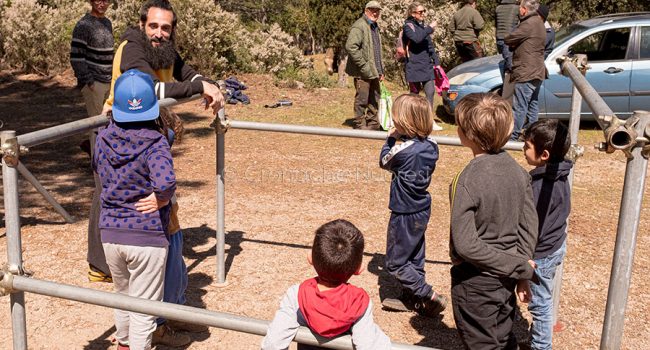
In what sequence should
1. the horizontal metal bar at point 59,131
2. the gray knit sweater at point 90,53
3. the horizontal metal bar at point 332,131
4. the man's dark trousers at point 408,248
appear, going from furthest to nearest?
the gray knit sweater at point 90,53, the man's dark trousers at point 408,248, the horizontal metal bar at point 332,131, the horizontal metal bar at point 59,131

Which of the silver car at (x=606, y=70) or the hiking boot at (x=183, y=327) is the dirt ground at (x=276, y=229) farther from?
the silver car at (x=606, y=70)

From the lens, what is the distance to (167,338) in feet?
12.7

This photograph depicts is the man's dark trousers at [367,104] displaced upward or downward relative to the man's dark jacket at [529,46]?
downward

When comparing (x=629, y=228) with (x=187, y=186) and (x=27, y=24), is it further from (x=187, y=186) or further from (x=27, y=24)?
(x=27, y=24)

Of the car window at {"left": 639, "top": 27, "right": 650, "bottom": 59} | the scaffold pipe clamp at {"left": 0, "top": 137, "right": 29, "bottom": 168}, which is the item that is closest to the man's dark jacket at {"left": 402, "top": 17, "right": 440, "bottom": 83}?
the car window at {"left": 639, "top": 27, "right": 650, "bottom": 59}

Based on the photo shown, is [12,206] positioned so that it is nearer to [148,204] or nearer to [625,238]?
[148,204]

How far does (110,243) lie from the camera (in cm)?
317

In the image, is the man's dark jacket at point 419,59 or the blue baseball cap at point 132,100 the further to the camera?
the man's dark jacket at point 419,59

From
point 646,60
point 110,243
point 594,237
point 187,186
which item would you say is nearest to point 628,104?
point 646,60

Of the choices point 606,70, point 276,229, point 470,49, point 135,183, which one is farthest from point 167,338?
point 470,49

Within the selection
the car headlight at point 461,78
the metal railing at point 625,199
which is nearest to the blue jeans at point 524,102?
the car headlight at point 461,78

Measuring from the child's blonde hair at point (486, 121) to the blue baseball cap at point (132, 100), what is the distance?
4.32ft

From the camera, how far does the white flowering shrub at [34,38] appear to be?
521 inches

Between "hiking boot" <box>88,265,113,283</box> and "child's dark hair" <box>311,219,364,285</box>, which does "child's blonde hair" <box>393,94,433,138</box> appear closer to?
"child's dark hair" <box>311,219,364,285</box>
